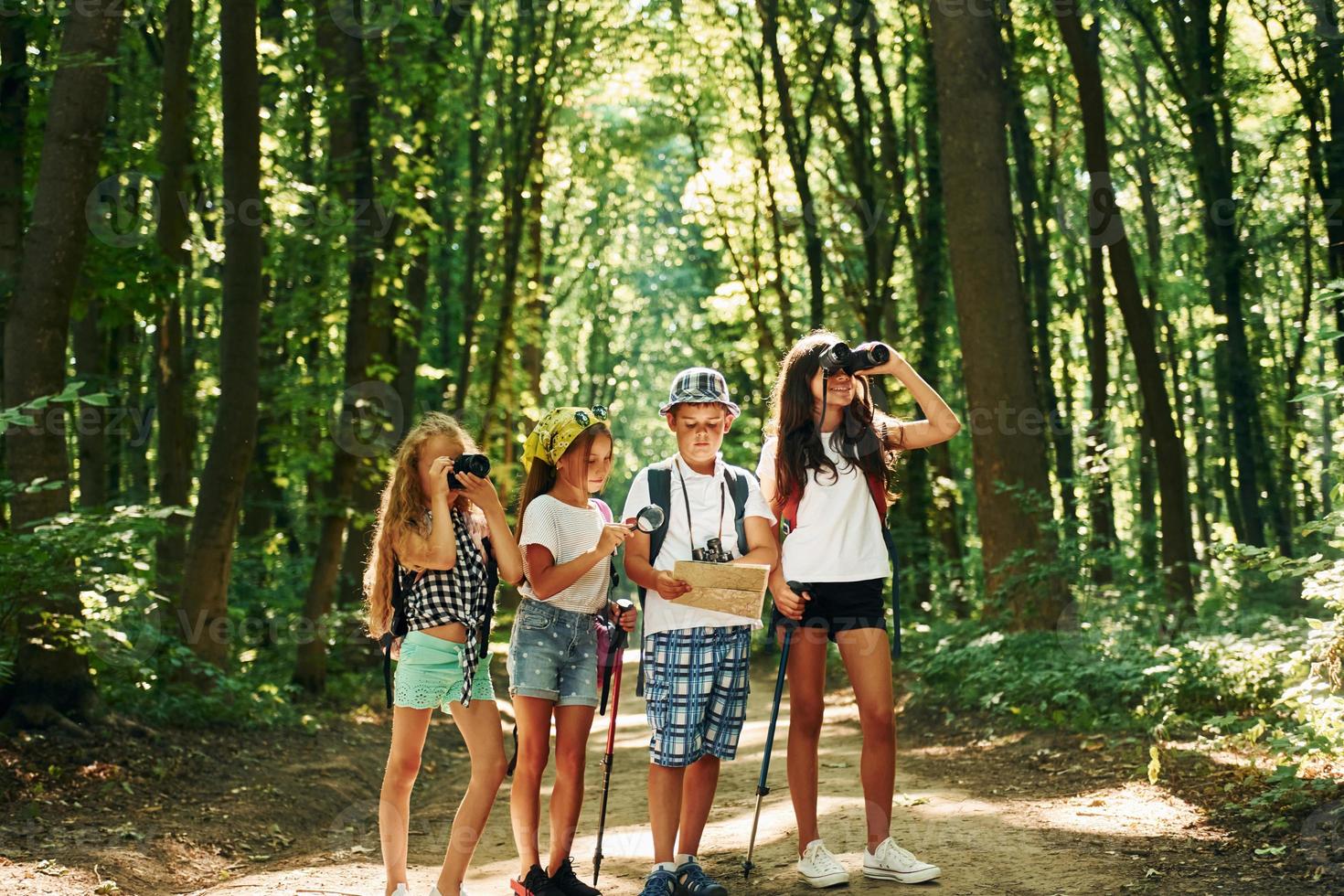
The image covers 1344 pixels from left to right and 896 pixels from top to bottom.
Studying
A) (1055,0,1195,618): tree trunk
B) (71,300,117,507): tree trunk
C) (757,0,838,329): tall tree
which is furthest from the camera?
(757,0,838,329): tall tree

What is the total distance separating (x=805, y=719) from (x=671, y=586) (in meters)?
1.06

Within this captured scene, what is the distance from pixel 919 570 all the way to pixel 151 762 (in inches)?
476

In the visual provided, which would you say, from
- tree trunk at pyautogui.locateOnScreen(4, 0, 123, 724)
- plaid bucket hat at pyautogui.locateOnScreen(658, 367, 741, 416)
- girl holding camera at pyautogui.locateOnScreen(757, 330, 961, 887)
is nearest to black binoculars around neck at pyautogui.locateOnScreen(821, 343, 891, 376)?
girl holding camera at pyautogui.locateOnScreen(757, 330, 961, 887)

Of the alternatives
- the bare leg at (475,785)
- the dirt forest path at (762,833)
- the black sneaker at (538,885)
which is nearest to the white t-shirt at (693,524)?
the bare leg at (475,785)

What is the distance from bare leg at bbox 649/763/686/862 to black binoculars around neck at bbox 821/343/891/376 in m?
1.97

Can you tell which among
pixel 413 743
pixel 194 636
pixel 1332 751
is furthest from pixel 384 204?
pixel 1332 751

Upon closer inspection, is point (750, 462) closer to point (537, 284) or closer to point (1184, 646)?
point (537, 284)

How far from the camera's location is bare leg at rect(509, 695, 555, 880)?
5730 mm

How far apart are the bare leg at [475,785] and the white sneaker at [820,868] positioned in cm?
145

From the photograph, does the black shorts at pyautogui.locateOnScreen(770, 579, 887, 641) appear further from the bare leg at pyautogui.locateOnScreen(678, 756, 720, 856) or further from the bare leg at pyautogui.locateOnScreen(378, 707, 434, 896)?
the bare leg at pyautogui.locateOnScreen(378, 707, 434, 896)

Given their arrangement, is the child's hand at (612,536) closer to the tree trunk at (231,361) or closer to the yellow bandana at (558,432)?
the yellow bandana at (558,432)

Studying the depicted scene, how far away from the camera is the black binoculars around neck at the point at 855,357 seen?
593cm

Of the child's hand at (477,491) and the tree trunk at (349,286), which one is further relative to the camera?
the tree trunk at (349,286)

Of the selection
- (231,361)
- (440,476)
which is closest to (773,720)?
(440,476)
